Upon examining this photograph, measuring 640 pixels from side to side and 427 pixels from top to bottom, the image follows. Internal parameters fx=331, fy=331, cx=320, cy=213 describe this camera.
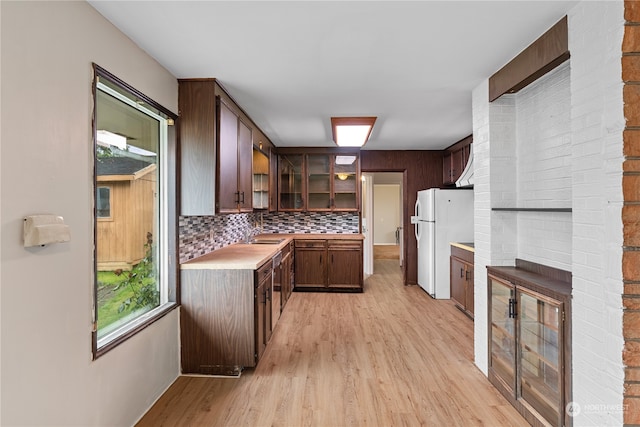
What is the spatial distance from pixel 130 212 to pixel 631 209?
8.94 ft

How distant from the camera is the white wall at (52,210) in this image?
4.11 ft

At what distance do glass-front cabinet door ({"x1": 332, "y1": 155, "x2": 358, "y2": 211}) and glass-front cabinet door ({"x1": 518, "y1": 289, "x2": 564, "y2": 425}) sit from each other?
3533 millimetres

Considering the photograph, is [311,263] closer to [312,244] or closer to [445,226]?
[312,244]

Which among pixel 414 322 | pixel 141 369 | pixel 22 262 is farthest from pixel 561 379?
pixel 22 262

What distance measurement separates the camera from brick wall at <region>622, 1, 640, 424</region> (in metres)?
1.43

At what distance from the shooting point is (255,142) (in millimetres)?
4062

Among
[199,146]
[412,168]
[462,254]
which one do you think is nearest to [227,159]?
[199,146]

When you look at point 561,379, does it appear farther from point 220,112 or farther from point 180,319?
point 220,112

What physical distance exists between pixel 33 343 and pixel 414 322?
11.5 feet

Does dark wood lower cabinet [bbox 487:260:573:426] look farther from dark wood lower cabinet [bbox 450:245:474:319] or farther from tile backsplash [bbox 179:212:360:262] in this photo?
tile backsplash [bbox 179:212:360:262]

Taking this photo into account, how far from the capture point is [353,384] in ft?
8.23

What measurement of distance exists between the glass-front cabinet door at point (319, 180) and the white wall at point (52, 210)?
372 centimetres

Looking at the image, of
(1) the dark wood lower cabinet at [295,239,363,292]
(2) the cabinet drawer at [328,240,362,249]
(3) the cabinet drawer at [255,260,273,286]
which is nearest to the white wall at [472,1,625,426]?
(3) the cabinet drawer at [255,260,273,286]

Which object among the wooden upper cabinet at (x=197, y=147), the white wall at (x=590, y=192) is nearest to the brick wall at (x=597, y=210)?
the white wall at (x=590, y=192)
